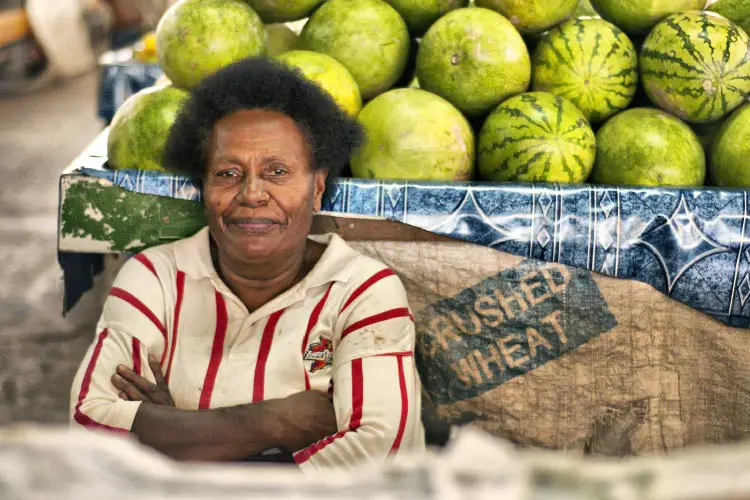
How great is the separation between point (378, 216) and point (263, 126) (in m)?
0.45

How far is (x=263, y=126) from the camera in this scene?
1983 mm

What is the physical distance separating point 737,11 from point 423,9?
3.29ft

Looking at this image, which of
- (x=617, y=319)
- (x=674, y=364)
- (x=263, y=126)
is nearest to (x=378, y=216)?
(x=263, y=126)

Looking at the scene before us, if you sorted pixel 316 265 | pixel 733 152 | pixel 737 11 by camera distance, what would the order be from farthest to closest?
pixel 737 11 < pixel 733 152 < pixel 316 265

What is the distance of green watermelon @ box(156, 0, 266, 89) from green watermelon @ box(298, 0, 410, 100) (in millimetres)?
217

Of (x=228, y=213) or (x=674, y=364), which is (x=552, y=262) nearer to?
(x=674, y=364)

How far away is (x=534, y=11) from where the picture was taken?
2512 millimetres

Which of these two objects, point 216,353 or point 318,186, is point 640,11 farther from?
point 216,353

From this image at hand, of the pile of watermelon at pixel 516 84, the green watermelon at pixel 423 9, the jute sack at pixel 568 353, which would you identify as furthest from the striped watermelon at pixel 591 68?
the jute sack at pixel 568 353

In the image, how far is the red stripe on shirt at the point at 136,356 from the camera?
75.9 inches

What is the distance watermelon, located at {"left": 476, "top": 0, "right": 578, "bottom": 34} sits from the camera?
2506 mm

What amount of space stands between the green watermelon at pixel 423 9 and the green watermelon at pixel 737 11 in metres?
0.83

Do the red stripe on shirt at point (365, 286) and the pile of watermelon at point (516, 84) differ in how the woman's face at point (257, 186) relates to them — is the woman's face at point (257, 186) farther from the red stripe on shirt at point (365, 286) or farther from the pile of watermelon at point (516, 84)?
the pile of watermelon at point (516, 84)

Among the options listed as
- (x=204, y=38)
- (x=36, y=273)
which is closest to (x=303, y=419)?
(x=204, y=38)
